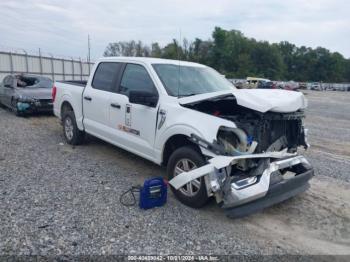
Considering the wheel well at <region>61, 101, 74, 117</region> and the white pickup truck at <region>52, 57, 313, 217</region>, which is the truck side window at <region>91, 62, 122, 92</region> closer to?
the white pickup truck at <region>52, 57, 313, 217</region>

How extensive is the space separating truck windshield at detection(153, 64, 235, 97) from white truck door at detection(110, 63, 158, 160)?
24cm

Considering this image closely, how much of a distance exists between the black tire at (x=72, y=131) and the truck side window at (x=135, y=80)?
1.95m

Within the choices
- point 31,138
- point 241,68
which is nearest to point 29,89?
point 31,138

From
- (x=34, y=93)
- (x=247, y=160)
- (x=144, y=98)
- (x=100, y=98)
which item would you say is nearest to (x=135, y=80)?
(x=144, y=98)

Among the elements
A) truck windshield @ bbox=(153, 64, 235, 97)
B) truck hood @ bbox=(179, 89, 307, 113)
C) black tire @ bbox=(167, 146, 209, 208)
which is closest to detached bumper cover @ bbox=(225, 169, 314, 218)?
black tire @ bbox=(167, 146, 209, 208)

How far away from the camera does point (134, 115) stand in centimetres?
506

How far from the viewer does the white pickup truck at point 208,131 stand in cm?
377

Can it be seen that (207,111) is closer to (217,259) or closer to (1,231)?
(217,259)

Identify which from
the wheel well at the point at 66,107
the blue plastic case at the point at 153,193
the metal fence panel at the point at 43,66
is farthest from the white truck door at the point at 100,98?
the metal fence panel at the point at 43,66

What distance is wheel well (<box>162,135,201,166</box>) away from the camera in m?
4.44

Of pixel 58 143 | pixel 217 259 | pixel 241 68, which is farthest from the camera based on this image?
pixel 241 68

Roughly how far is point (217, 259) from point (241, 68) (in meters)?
99.3

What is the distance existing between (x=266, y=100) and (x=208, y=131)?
825 millimetres

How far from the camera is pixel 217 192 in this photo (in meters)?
3.71
